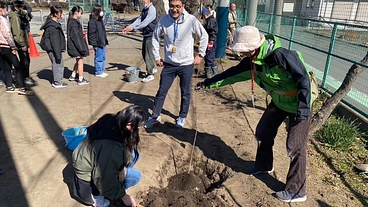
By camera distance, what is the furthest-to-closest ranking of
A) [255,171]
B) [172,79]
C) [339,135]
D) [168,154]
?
[172,79]
[339,135]
[168,154]
[255,171]

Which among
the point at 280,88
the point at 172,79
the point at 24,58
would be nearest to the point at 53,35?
the point at 24,58

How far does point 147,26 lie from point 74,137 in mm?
3609

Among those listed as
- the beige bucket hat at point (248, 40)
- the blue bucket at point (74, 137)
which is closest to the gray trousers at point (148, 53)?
the blue bucket at point (74, 137)

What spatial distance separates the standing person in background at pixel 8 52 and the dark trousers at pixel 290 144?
4.65m

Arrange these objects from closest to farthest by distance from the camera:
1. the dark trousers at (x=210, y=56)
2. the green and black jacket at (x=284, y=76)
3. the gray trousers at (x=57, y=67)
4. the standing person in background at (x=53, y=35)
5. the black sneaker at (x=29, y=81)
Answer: the green and black jacket at (x=284, y=76)
the standing person in background at (x=53, y=35)
the gray trousers at (x=57, y=67)
the black sneaker at (x=29, y=81)
the dark trousers at (x=210, y=56)

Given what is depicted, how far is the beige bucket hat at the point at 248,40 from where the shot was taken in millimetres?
2598

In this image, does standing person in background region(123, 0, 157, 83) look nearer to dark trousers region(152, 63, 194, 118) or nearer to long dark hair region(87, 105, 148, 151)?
dark trousers region(152, 63, 194, 118)

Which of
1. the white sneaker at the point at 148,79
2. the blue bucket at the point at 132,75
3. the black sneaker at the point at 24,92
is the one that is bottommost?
the black sneaker at the point at 24,92

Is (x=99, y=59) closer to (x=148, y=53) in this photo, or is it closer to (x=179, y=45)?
(x=148, y=53)

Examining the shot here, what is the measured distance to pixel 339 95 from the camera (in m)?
4.15

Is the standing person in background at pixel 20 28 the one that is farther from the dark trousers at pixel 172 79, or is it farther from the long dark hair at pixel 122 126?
the long dark hair at pixel 122 126

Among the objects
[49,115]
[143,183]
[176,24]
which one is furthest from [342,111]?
[49,115]

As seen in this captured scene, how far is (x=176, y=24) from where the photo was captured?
424cm

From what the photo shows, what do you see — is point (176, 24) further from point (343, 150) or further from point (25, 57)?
point (25, 57)
